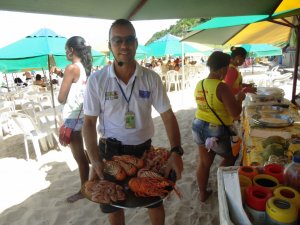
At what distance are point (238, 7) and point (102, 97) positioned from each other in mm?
1859

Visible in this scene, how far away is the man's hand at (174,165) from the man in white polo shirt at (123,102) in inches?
0.8

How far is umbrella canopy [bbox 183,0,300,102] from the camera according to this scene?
108 inches

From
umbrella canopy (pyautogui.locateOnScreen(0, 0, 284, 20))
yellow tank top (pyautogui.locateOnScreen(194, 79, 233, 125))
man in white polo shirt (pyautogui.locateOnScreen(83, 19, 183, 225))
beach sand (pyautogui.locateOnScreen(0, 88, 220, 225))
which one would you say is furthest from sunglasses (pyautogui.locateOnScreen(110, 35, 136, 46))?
beach sand (pyautogui.locateOnScreen(0, 88, 220, 225))

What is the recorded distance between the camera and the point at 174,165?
1.58m

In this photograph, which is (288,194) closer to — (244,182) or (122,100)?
(244,182)

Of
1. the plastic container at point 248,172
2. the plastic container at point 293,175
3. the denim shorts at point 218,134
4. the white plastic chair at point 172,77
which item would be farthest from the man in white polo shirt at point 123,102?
the white plastic chair at point 172,77

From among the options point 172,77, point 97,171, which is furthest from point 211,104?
point 172,77

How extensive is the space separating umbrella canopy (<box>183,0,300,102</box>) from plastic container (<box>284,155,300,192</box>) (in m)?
2.01

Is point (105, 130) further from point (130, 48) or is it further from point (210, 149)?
point (210, 149)

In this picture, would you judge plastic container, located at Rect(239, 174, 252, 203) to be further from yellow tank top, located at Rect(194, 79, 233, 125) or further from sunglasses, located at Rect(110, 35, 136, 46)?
yellow tank top, located at Rect(194, 79, 233, 125)

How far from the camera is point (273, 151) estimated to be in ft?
5.56

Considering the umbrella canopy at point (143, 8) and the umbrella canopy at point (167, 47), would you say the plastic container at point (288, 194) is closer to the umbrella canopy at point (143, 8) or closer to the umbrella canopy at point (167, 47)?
the umbrella canopy at point (143, 8)

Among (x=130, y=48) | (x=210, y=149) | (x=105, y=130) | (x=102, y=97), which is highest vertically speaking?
(x=130, y=48)

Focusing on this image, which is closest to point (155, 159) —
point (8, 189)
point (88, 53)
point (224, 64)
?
point (224, 64)
